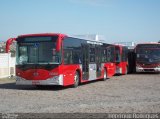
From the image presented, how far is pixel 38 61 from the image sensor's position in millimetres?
19422

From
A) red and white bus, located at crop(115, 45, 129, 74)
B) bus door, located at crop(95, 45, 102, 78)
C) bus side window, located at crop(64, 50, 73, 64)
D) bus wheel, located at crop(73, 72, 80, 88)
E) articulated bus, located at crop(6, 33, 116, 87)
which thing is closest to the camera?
A: articulated bus, located at crop(6, 33, 116, 87)

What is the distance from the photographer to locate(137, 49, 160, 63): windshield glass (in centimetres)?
3600

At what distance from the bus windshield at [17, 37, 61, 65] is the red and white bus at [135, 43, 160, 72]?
1858cm

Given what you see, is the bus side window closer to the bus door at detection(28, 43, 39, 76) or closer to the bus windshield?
the bus windshield

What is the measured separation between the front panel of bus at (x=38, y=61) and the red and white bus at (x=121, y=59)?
564 inches

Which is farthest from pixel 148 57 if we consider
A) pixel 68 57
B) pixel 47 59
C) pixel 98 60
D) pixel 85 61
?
pixel 47 59

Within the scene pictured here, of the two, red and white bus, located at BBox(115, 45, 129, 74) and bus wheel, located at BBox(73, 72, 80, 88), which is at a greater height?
red and white bus, located at BBox(115, 45, 129, 74)

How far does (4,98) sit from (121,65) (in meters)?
20.1

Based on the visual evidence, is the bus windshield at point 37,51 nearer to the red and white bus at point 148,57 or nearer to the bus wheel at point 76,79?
the bus wheel at point 76,79

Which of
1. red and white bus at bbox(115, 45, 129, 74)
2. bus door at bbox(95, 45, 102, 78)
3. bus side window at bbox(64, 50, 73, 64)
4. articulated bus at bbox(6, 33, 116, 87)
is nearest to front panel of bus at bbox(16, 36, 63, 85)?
articulated bus at bbox(6, 33, 116, 87)

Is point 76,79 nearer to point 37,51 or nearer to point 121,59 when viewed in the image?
point 37,51

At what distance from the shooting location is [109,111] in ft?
39.2

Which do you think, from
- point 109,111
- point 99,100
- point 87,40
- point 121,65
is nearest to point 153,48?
point 121,65

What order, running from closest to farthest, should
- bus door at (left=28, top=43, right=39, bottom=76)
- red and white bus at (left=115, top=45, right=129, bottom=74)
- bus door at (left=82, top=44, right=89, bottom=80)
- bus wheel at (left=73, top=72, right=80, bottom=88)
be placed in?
bus door at (left=28, top=43, right=39, bottom=76)
bus wheel at (left=73, top=72, right=80, bottom=88)
bus door at (left=82, top=44, right=89, bottom=80)
red and white bus at (left=115, top=45, right=129, bottom=74)
